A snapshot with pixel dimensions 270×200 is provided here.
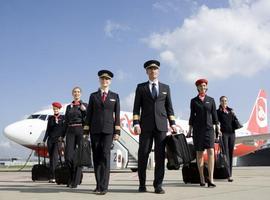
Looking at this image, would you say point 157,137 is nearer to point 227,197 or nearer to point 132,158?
point 227,197

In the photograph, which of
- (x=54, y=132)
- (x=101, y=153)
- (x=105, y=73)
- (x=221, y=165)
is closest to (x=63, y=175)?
(x=54, y=132)

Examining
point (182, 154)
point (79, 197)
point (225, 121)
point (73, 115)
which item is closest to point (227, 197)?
point (182, 154)

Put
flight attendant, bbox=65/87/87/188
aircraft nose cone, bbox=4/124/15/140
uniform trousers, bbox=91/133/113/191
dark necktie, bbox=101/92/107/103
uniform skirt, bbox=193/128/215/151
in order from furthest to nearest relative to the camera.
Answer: aircraft nose cone, bbox=4/124/15/140 < flight attendant, bbox=65/87/87/188 < uniform skirt, bbox=193/128/215/151 < dark necktie, bbox=101/92/107/103 < uniform trousers, bbox=91/133/113/191

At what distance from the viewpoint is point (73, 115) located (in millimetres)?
8391

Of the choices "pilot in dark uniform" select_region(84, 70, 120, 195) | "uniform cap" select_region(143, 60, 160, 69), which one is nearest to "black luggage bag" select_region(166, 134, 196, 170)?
"pilot in dark uniform" select_region(84, 70, 120, 195)

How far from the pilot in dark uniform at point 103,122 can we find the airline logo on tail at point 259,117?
97.8 ft

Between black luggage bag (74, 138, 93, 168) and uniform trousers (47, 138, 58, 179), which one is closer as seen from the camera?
black luggage bag (74, 138, 93, 168)

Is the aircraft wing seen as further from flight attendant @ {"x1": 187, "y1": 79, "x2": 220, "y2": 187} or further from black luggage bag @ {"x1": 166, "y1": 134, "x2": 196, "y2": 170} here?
black luggage bag @ {"x1": 166, "y1": 134, "x2": 196, "y2": 170}

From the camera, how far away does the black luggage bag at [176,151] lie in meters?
6.84

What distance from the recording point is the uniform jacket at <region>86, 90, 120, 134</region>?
705 centimetres

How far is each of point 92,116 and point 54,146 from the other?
3380 mm

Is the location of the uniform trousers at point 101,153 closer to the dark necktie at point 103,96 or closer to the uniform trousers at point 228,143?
the dark necktie at point 103,96

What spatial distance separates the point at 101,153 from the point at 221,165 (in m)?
3.31

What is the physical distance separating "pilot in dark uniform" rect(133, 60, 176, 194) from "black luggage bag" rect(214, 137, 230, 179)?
8.80 feet
